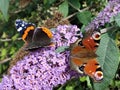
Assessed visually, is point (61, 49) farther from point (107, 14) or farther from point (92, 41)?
point (107, 14)

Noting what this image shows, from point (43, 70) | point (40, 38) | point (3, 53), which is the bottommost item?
point (3, 53)

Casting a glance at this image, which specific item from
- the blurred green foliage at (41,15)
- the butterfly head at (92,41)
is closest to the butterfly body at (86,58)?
the butterfly head at (92,41)

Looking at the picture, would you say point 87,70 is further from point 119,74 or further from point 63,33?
point 119,74

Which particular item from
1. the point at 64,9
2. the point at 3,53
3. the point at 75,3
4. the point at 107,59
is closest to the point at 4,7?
the point at 107,59

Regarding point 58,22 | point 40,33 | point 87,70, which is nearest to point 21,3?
point 58,22

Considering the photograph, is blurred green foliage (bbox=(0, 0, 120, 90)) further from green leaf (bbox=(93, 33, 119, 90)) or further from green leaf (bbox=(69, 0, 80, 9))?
green leaf (bbox=(93, 33, 119, 90))
